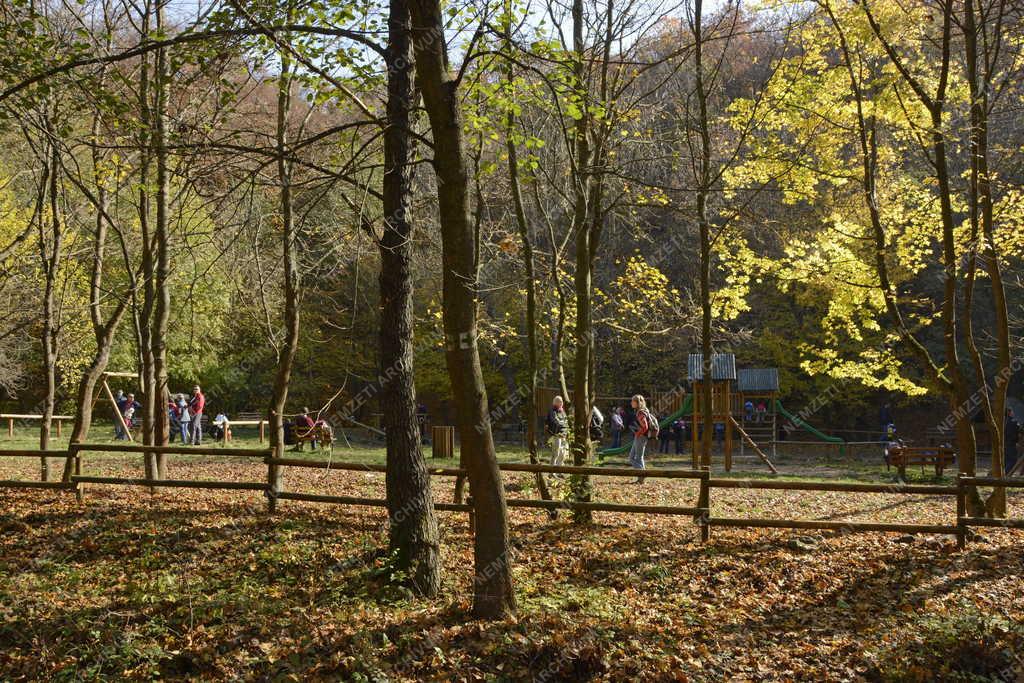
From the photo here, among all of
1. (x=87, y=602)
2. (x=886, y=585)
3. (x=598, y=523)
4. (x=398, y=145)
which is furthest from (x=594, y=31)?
(x=87, y=602)

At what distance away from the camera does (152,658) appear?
6199 millimetres

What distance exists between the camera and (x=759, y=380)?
86.2ft

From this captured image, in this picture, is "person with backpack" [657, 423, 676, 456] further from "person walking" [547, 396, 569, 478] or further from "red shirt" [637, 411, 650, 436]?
"red shirt" [637, 411, 650, 436]

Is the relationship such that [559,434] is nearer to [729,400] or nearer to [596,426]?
[596,426]

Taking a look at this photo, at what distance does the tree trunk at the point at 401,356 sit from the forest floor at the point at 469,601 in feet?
1.06

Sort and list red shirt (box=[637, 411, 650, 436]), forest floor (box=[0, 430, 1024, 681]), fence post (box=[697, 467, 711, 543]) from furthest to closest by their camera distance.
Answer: red shirt (box=[637, 411, 650, 436]) → fence post (box=[697, 467, 711, 543]) → forest floor (box=[0, 430, 1024, 681])

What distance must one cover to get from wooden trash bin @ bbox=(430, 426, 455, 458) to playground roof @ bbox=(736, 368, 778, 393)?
34.8ft

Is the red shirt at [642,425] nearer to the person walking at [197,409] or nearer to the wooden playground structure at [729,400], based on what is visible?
the wooden playground structure at [729,400]

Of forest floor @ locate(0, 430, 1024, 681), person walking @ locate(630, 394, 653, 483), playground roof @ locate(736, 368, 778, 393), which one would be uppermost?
playground roof @ locate(736, 368, 778, 393)

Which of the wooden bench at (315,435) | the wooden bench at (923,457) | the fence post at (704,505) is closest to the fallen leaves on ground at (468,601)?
the fence post at (704,505)

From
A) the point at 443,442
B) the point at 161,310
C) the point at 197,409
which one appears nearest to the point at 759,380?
the point at 443,442

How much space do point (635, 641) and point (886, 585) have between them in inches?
132

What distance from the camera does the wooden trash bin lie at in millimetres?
20406

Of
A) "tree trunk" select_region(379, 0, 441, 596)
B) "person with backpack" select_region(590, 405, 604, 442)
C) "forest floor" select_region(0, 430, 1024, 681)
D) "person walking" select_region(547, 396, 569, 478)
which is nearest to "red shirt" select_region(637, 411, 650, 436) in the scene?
"person with backpack" select_region(590, 405, 604, 442)
